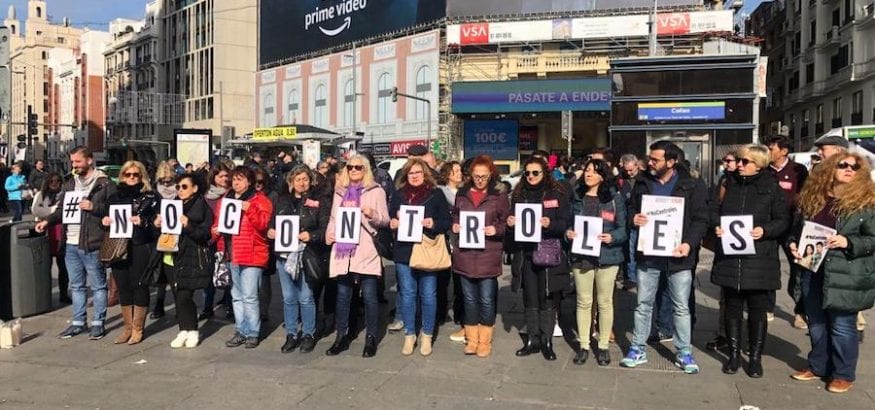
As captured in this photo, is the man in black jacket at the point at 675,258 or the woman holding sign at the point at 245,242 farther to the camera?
the woman holding sign at the point at 245,242

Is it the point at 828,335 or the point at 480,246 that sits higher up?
the point at 480,246

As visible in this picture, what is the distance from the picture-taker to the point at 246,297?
7004 millimetres

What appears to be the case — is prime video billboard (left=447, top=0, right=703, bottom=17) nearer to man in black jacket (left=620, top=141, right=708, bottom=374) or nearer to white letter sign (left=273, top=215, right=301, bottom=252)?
man in black jacket (left=620, top=141, right=708, bottom=374)

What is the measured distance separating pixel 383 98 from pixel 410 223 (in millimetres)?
42738

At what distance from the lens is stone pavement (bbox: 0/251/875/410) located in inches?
212

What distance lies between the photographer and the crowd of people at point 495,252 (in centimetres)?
570

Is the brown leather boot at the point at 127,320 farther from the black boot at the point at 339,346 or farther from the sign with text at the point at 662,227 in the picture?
the sign with text at the point at 662,227

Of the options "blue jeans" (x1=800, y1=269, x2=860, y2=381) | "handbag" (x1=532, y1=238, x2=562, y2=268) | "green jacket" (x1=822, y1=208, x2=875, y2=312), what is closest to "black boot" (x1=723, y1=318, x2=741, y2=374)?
"blue jeans" (x1=800, y1=269, x2=860, y2=381)

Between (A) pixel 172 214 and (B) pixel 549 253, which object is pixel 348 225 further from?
(B) pixel 549 253

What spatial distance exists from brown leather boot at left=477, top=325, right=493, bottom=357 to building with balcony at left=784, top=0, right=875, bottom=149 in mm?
44641

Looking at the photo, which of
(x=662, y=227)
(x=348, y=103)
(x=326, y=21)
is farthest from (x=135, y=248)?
(x=326, y=21)

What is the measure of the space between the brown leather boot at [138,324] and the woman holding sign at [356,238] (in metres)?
2.05

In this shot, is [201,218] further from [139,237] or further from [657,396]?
[657,396]

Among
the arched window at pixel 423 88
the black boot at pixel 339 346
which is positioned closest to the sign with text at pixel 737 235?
the black boot at pixel 339 346
